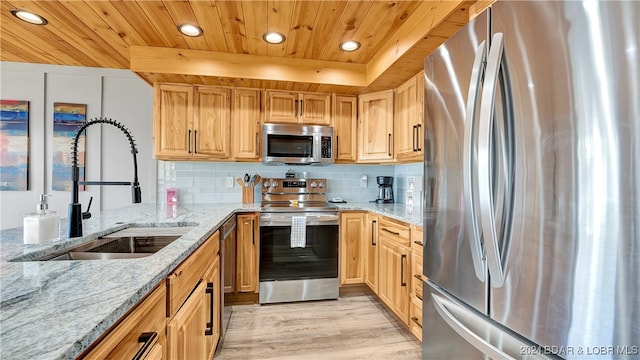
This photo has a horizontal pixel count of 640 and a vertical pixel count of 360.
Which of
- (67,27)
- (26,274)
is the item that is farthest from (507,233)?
(67,27)

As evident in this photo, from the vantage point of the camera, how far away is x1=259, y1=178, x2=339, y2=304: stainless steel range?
2584mm

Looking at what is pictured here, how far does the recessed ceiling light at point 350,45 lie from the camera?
7.59 feet

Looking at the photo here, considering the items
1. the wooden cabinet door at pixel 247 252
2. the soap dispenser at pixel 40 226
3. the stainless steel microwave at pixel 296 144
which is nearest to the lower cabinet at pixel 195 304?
the soap dispenser at pixel 40 226

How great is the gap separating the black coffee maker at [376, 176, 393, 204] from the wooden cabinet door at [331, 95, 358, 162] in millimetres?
431

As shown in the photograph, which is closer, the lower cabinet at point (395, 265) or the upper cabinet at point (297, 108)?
the lower cabinet at point (395, 265)

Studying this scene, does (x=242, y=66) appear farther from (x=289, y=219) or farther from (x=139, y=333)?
(x=139, y=333)

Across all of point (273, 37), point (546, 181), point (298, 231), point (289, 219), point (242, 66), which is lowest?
point (298, 231)

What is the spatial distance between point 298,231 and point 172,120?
5.48 ft

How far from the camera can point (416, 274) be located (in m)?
1.90

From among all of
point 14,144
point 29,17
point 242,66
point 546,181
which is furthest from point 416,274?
point 14,144

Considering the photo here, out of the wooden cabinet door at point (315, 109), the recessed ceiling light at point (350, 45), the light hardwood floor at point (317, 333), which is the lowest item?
the light hardwood floor at point (317, 333)

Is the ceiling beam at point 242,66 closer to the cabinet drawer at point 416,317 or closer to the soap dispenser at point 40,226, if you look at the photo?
the soap dispenser at point 40,226

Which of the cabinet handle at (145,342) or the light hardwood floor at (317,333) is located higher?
the cabinet handle at (145,342)

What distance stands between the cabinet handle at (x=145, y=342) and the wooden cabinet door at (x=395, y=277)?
1.67 metres
